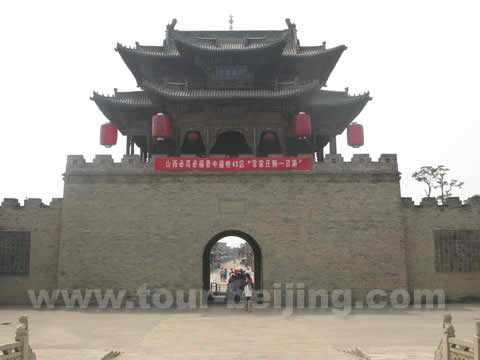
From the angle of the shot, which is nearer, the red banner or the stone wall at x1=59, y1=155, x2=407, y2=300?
the stone wall at x1=59, y1=155, x2=407, y2=300

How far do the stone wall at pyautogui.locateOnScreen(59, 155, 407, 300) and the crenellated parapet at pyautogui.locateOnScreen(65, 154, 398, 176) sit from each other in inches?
1.5

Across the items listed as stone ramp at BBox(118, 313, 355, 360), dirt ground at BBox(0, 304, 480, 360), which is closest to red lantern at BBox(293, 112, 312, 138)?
dirt ground at BBox(0, 304, 480, 360)

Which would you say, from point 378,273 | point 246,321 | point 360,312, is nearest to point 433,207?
point 378,273

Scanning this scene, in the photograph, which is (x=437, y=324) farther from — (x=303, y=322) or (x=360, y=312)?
(x=303, y=322)

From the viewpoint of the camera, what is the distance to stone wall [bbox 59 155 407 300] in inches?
589

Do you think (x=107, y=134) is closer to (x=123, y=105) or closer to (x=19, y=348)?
(x=123, y=105)

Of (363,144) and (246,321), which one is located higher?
(363,144)

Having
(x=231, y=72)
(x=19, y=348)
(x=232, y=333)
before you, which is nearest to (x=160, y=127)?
(x=231, y=72)

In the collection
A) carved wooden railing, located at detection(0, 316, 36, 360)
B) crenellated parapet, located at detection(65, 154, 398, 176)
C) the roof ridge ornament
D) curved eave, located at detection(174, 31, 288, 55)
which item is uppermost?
the roof ridge ornament

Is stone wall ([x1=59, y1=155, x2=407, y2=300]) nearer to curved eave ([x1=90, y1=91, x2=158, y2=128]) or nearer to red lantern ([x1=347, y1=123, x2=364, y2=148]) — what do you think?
red lantern ([x1=347, y1=123, x2=364, y2=148])

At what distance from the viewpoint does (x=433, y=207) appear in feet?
52.5

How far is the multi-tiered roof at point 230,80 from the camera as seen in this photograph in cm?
1666

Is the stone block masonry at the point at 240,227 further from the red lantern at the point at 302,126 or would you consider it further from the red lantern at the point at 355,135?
the red lantern at the point at 355,135

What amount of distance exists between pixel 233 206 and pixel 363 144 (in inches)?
256
